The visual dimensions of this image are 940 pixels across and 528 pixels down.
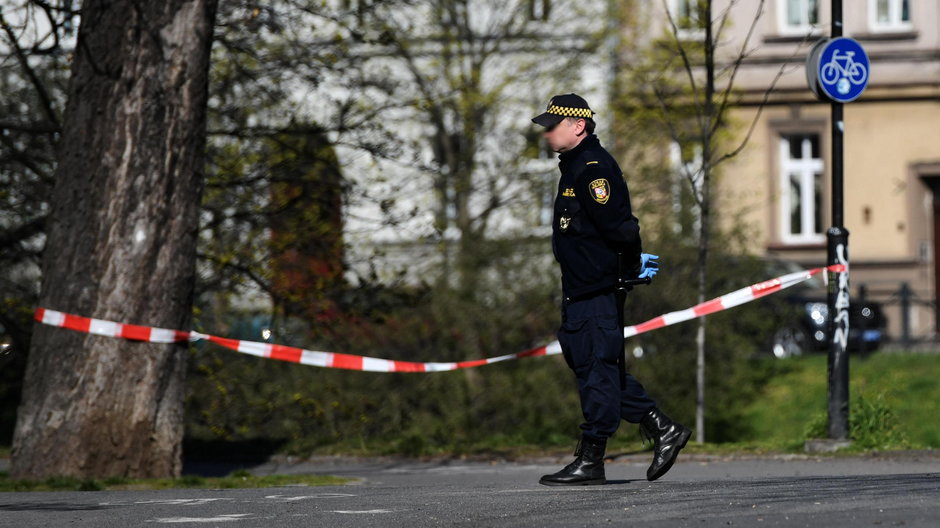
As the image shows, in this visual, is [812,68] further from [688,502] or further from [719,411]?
[719,411]

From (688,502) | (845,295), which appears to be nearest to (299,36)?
(845,295)

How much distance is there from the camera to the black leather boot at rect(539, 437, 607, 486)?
7711mm

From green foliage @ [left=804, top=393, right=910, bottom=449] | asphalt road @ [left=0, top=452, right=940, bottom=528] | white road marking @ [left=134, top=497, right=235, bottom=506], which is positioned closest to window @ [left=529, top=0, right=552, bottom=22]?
green foliage @ [left=804, top=393, right=910, bottom=449]

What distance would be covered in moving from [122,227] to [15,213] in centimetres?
420

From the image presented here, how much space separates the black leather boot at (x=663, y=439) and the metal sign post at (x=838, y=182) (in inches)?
132

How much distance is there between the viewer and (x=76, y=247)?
9.84 meters

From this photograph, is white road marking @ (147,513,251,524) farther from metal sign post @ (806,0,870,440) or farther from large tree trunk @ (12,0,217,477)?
metal sign post @ (806,0,870,440)

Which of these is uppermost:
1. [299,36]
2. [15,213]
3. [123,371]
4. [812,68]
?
[299,36]

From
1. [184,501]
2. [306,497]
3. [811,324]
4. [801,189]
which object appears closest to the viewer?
[184,501]

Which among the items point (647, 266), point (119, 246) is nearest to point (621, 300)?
point (647, 266)

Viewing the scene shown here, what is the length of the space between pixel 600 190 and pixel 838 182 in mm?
4238

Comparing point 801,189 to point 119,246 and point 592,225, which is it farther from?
point 592,225

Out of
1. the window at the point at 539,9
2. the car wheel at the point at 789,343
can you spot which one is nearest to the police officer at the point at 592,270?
the car wheel at the point at 789,343

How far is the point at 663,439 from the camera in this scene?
7805 millimetres
